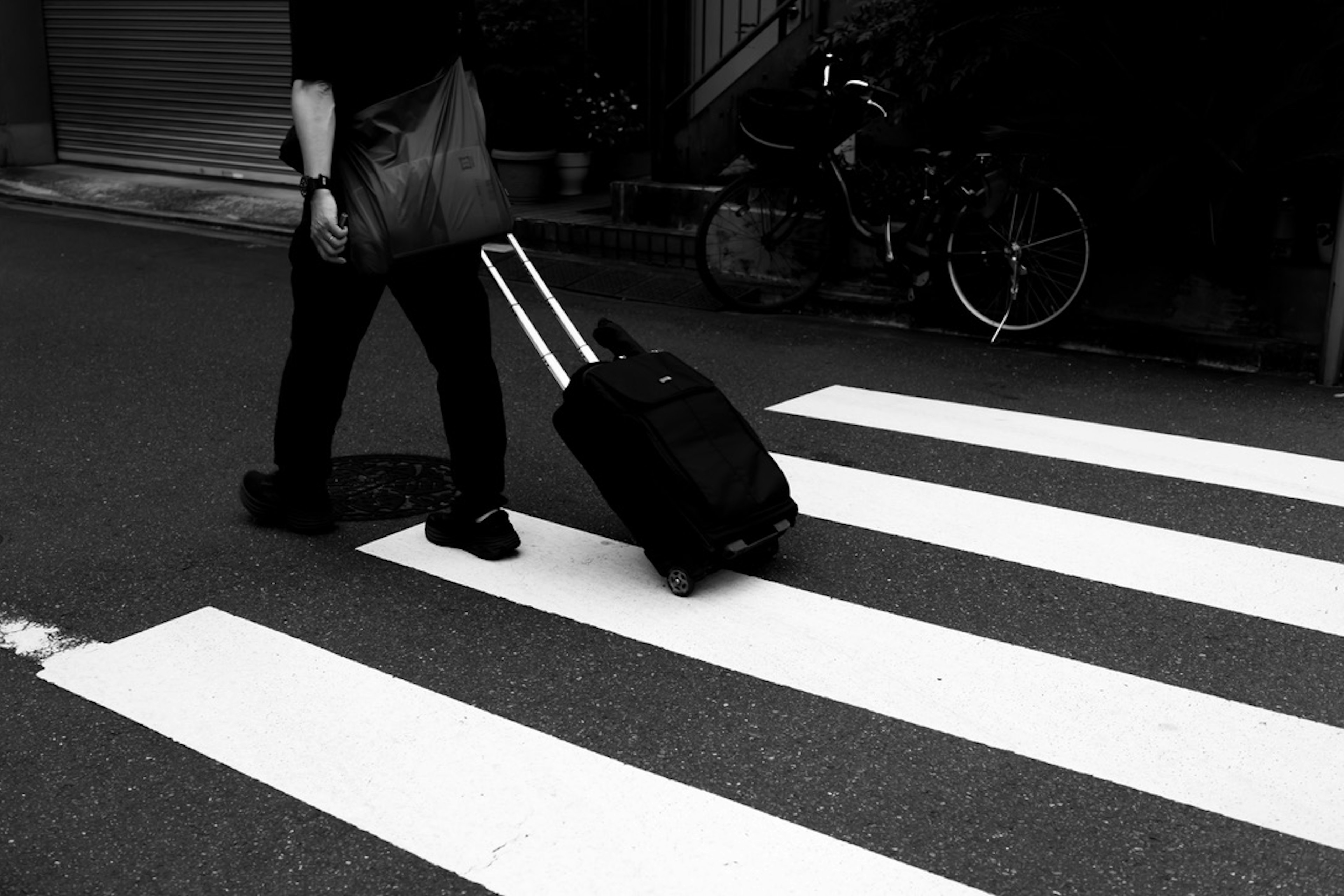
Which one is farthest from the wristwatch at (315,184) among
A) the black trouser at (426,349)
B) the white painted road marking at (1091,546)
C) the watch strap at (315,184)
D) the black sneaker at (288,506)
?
the white painted road marking at (1091,546)

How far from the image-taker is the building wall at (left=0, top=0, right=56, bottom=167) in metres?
15.6

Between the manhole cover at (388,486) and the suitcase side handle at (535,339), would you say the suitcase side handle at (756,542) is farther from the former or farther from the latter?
the manhole cover at (388,486)

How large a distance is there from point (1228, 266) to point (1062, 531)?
10.2ft

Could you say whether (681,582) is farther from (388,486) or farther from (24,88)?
(24,88)

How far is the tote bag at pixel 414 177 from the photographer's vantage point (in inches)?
159

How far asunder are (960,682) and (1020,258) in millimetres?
4264

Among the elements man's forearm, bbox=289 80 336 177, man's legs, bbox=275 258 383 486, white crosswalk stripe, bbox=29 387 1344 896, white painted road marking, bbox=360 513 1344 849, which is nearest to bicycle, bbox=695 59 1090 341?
white crosswalk stripe, bbox=29 387 1344 896

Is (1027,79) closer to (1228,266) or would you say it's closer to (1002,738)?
(1228,266)

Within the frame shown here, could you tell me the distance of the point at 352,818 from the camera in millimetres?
2971

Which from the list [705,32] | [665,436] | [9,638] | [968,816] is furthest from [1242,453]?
[705,32]

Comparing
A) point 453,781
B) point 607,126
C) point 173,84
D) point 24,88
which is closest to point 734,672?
point 453,781

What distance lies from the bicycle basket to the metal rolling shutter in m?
6.72

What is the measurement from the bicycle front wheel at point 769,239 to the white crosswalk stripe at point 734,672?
12.0ft

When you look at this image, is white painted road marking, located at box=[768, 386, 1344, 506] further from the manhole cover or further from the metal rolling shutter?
the metal rolling shutter
